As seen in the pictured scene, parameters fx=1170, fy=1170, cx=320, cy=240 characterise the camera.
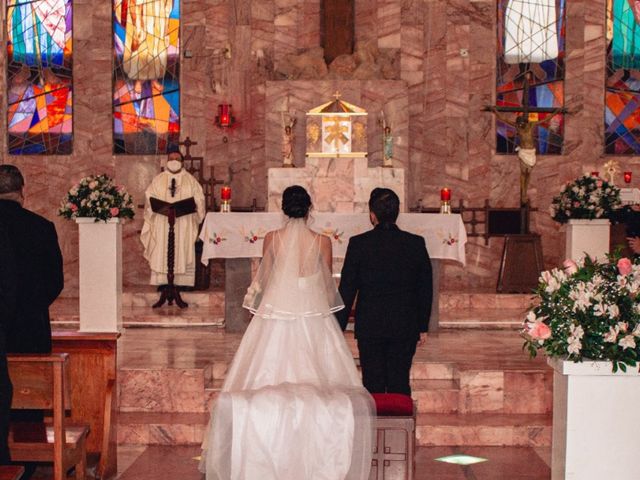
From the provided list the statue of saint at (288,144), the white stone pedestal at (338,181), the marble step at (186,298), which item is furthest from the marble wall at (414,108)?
the white stone pedestal at (338,181)

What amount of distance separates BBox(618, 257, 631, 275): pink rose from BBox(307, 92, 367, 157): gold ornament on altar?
26.4ft

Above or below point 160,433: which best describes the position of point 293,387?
above

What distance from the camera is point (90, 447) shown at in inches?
288

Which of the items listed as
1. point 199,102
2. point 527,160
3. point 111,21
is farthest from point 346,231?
point 111,21

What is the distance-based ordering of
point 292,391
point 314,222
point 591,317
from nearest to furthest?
point 591,317 < point 292,391 < point 314,222

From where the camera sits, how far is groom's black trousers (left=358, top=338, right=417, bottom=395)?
688cm

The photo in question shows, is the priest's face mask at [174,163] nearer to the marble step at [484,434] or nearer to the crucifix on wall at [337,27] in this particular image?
the crucifix on wall at [337,27]

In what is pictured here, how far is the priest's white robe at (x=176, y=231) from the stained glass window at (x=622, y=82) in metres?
5.86

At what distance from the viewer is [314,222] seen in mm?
11344

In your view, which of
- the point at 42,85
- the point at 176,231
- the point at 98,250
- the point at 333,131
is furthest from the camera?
the point at 42,85

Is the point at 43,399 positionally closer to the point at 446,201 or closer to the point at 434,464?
the point at 434,464

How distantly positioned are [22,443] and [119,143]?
1070 centimetres

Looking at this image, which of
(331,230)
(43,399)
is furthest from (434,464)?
(331,230)

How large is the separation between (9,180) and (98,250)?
16.2 feet
